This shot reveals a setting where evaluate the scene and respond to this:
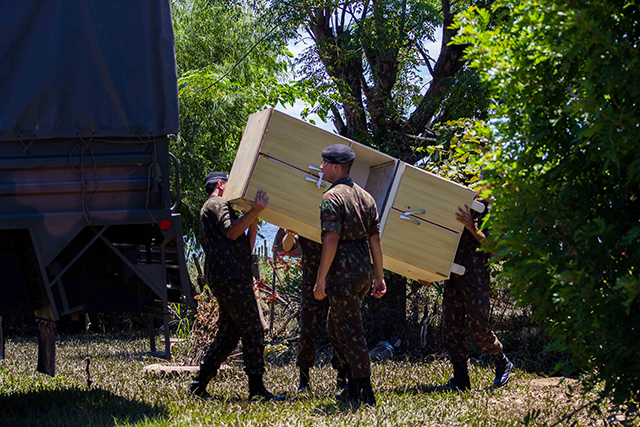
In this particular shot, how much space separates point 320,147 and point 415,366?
292cm

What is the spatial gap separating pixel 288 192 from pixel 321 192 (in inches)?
10.3

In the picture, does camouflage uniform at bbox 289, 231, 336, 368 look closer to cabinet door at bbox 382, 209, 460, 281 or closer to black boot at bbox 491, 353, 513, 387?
cabinet door at bbox 382, 209, 460, 281

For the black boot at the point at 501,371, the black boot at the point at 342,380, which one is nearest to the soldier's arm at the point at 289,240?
the black boot at the point at 342,380

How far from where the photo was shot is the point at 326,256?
4.48 m

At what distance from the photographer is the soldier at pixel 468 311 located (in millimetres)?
5340

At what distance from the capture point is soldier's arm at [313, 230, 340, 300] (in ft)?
14.7

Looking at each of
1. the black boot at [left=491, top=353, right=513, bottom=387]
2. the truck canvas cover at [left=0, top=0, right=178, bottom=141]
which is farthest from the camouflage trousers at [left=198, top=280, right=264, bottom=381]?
the black boot at [left=491, top=353, right=513, bottom=387]

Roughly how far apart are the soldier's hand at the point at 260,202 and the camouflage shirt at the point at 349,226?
17.9 inches

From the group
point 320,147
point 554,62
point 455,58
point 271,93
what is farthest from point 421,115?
point 554,62

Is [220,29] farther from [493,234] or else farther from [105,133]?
[493,234]

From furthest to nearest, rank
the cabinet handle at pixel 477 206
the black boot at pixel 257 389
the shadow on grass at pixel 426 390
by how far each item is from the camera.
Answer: the shadow on grass at pixel 426 390
the black boot at pixel 257 389
the cabinet handle at pixel 477 206

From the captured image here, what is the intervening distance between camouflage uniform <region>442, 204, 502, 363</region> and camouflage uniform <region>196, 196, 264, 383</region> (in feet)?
5.51

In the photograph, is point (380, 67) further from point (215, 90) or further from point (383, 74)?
point (215, 90)

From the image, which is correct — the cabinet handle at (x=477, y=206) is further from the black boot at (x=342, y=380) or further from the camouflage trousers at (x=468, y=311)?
the black boot at (x=342, y=380)
